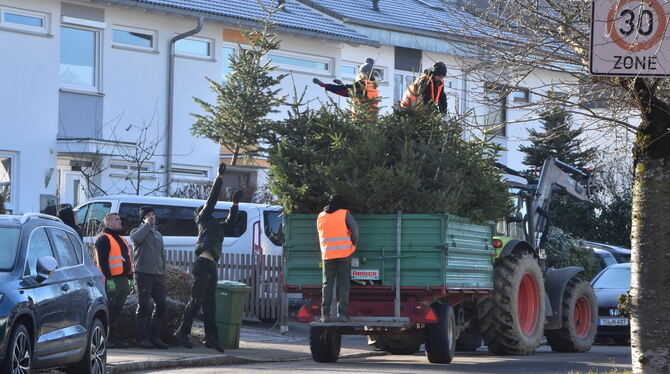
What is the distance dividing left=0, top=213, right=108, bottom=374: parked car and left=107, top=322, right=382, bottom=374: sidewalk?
126 centimetres

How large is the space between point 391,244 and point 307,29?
18.9 metres

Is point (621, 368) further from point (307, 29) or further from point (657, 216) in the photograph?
point (307, 29)

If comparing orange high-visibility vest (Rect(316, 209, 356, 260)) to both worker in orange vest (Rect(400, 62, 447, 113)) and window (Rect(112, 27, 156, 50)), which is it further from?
Answer: window (Rect(112, 27, 156, 50))

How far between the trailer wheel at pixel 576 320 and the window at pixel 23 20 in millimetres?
14080

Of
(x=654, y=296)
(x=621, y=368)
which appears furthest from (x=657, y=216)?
(x=621, y=368)

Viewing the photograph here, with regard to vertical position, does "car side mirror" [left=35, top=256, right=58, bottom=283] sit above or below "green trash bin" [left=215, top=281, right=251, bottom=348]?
above

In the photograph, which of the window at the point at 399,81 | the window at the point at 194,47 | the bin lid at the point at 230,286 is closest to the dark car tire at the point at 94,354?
the bin lid at the point at 230,286

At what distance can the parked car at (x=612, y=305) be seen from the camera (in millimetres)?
22281

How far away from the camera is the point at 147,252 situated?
676 inches

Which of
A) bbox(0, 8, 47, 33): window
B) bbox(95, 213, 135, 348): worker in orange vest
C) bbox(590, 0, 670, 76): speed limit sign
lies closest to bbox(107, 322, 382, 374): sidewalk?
bbox(95, 213, 135, 348): worker in orange vest

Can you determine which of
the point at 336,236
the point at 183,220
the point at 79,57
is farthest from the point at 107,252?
the point at 79,57

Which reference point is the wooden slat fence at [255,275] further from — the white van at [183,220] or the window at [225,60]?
the window at [225,60]

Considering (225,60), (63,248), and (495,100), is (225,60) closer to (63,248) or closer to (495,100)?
(63,248)

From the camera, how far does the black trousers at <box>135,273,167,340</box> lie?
17.1 m
